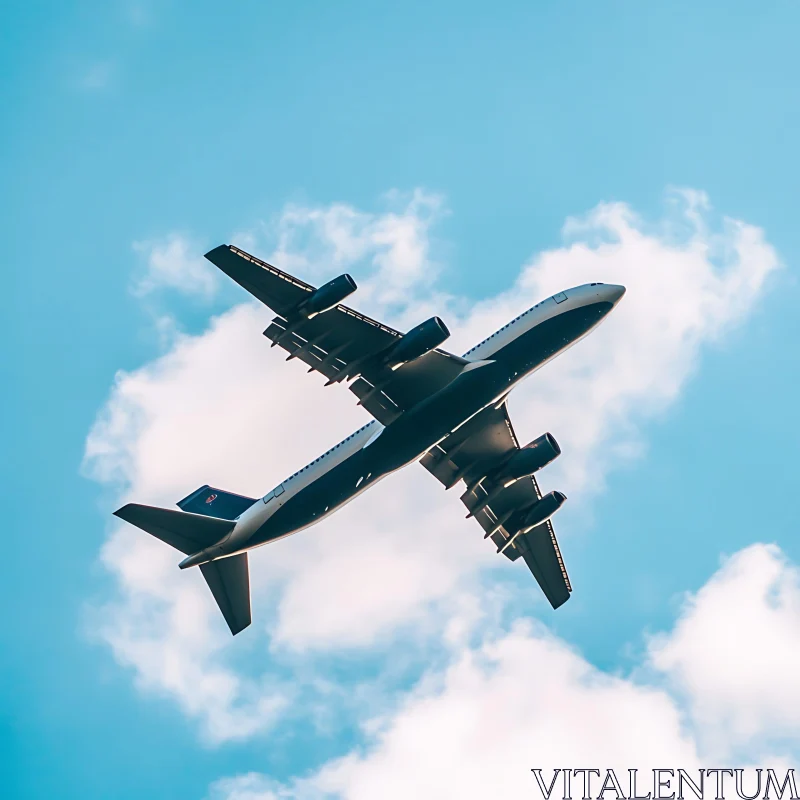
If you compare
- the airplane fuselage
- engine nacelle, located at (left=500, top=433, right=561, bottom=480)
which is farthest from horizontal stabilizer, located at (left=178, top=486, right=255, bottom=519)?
engine nacelle, located at (left=500, top=433, right=561, bottom=480)

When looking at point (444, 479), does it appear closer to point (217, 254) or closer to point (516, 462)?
point (516, 462)

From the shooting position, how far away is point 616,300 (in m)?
51.4

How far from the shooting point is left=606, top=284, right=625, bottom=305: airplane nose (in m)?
51.2

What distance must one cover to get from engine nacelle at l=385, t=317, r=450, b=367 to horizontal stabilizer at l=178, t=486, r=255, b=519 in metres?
11.0

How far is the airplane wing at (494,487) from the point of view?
2180 inches

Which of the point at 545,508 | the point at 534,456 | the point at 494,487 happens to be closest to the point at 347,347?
the point at 534,456

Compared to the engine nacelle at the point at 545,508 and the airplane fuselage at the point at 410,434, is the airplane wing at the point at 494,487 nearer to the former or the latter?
the engine nacelle at the point at 545,508

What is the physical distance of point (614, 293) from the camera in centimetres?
5138

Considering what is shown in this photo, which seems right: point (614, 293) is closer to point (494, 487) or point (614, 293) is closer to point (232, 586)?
point (494, 487)

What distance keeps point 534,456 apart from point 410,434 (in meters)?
8.14

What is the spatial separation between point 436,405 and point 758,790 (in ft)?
67.7

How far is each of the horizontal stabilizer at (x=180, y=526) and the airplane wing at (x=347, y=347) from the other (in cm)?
845

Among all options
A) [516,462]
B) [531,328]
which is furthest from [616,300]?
[516,462]

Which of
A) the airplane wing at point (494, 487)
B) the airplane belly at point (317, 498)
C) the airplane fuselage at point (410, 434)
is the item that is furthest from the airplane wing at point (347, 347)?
the airplane wing at point (494, 487)
